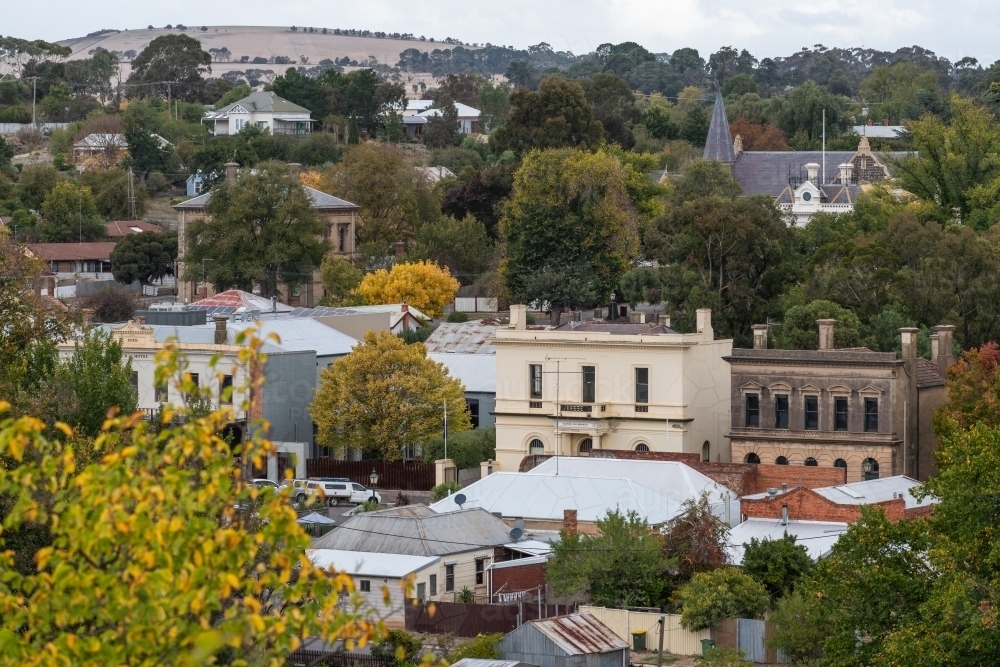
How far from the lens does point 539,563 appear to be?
163ft

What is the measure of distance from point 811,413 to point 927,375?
4170 mm

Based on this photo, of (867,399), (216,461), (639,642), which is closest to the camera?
(216,461)

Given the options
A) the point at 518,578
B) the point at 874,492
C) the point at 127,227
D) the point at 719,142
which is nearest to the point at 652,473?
the point at 874,492

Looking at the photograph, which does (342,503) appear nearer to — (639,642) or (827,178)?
(639,642)

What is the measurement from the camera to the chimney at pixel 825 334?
207 feet

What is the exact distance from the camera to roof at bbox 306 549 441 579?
46781mm

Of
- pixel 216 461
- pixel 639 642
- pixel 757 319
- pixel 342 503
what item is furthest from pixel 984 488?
pixel 757 319

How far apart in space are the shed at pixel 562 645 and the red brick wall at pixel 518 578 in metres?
5.57

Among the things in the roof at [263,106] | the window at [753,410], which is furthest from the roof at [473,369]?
the roof at [263,106]

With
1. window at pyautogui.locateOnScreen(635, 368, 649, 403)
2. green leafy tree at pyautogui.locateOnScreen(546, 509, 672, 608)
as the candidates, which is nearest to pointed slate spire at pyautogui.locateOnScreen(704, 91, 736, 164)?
window at pyautogui.locateOnScreen(635, 368, 649, 403)

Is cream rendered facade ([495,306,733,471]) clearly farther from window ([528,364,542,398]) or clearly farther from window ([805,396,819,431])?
window ([805,396,819,431])

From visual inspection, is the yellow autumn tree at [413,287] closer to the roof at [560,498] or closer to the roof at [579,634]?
the roof at [560,498]

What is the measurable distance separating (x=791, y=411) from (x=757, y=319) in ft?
64.5

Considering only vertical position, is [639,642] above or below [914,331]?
below
